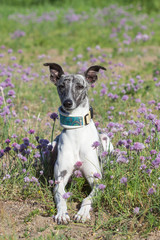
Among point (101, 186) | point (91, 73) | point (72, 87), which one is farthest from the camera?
point (91, 73)

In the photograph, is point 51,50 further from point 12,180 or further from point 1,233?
point 1,233

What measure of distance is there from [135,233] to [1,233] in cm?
121

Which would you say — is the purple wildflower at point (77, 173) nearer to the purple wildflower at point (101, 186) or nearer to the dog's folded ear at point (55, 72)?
the purple wildflower at point (101, 186)

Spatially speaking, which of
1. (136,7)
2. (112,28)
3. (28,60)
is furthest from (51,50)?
(136,7)

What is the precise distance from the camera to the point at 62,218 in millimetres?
3324

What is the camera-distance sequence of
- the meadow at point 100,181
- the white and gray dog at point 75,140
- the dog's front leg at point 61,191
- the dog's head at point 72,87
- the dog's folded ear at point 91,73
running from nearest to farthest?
the meadow at point 100,181, the dog's front leg at point 61,191, the dog's head at point 72,87, the white and gray dog at point 75,140, the dog's folded ear at point 91,73

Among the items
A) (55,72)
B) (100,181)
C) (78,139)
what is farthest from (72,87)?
(100,181)

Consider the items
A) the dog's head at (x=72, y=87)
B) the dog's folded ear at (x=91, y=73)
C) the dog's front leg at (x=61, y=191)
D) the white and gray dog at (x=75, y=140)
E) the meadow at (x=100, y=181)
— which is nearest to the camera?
the meadow at (x=100, y=181)

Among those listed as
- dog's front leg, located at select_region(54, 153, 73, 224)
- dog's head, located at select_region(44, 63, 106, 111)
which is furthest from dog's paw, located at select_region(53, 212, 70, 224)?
dog's head, located at select_region(44, 63, 106, 111)

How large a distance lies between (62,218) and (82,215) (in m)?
0.20

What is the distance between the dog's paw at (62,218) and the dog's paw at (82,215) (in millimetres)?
82

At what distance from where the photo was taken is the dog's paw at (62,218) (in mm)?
3316

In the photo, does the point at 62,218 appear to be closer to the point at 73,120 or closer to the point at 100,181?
the point at 100,181

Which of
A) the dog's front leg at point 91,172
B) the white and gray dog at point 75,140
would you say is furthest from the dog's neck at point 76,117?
the dog's front leg at point 91,172
